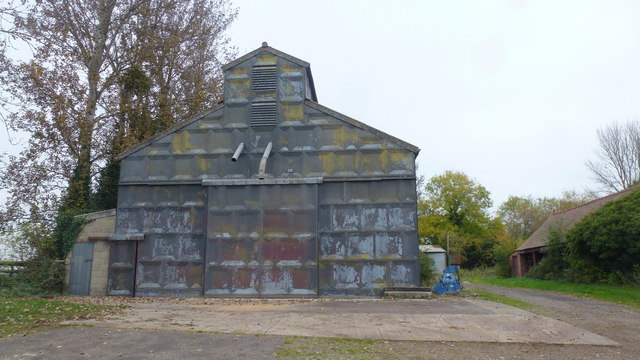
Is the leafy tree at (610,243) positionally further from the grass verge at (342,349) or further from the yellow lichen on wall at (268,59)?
the yellow lichen on wall at (268,59)

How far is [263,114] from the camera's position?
16.7 m

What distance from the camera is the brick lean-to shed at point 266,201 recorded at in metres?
15.3

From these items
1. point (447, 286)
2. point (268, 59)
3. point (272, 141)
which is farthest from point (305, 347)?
point (268, 59)

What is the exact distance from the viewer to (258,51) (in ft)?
55.6

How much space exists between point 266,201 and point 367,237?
3656 millimetres

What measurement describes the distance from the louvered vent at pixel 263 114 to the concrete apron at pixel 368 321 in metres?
6.44

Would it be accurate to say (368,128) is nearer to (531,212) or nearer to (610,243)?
(610,243)

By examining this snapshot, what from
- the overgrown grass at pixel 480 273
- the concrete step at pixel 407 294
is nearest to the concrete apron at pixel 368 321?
the concrete step at pixel 407 294

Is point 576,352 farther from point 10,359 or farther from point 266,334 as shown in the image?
point 10,359

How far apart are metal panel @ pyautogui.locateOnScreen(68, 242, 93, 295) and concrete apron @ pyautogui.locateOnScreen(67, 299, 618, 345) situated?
4.19 metres

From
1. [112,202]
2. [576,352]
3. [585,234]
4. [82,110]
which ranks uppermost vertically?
[82,110]

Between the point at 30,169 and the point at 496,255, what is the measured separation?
115 ft

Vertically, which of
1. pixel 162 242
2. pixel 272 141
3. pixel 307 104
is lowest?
pixel 162 242

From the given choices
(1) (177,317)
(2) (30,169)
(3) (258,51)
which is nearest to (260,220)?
(1) (177,317)
